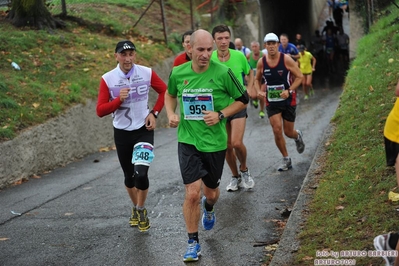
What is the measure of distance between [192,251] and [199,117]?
124 cm

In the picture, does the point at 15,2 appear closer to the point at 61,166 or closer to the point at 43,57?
the point at 43,57

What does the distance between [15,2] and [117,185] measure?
9.50m

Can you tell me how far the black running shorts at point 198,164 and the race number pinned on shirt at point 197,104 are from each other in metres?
0.30

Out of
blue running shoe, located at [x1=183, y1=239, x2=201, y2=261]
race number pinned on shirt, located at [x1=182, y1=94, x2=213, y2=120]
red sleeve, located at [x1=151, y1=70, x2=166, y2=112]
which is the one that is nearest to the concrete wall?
red sleeve, located at [x1=151, y1=70, x2=166, y2=112]

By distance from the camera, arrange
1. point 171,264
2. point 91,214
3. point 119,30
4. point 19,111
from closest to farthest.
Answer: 1. point 171,264
2. point 91,214
3. point 19,111
4. point 119,30

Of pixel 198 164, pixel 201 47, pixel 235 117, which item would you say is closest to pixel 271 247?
pixel 198 164

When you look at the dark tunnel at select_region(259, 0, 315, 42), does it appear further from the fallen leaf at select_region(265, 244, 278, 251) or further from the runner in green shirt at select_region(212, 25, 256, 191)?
the fallen leaf at select_region(265, 244, 278, 251)

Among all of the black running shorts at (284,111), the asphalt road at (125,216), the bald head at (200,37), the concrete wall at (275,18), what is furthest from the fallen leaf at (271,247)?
the concrete wall at (275,18)

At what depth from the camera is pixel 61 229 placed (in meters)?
8.03

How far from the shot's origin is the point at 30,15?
17938 mm

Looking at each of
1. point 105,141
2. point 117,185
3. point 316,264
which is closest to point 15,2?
point 105,141

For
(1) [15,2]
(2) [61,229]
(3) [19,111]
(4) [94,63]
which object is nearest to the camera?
(2) [61,229]

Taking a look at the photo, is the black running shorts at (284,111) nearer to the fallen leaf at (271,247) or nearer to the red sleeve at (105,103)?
the red sleeve at (105,103)

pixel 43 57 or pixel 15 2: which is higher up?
pixel 15 2
